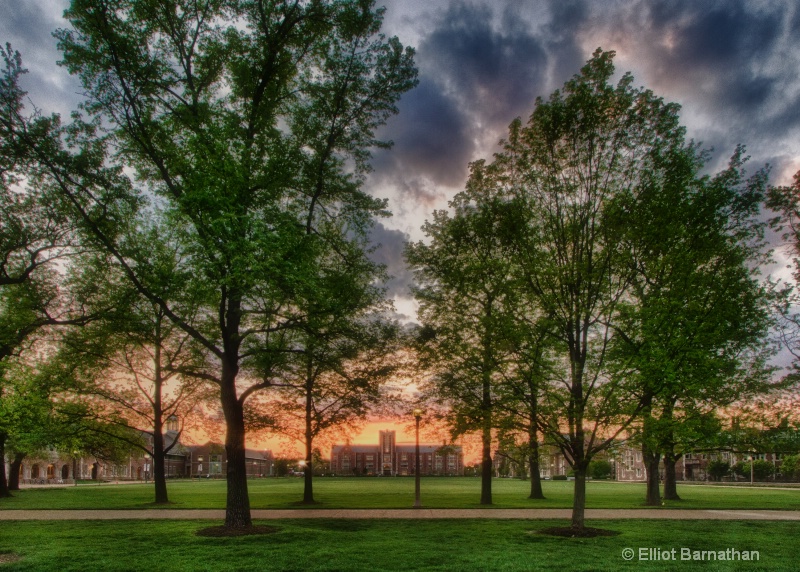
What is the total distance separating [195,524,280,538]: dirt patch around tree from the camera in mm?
14719

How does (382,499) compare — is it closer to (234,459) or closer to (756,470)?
(234,459)

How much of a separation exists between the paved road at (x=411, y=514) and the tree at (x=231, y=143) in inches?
257

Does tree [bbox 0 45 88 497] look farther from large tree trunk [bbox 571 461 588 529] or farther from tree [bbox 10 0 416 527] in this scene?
large tree trunk [bbox 571 461 588 529]

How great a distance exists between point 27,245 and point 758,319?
28160 millimetres

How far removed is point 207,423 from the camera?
3347 cm

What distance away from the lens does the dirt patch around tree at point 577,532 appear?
15.2 metres

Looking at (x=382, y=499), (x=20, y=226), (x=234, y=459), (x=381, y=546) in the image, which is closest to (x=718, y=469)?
(x=382, y=499)

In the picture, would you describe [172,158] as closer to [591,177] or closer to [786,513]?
[591,177]

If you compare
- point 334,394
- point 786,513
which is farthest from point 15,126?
point 786,513

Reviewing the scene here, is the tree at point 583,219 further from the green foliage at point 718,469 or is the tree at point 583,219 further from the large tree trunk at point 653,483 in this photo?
the green foliage at point 718,469

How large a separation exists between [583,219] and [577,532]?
9.36 m

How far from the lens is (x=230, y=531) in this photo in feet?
49.1

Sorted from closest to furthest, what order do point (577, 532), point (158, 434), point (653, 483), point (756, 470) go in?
point (577, 532) → point (653, 483) → point (158, 434) → point (756, 470)

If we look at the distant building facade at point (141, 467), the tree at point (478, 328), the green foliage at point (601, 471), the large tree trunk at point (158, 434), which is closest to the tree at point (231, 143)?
the tree at point (478, 328)
